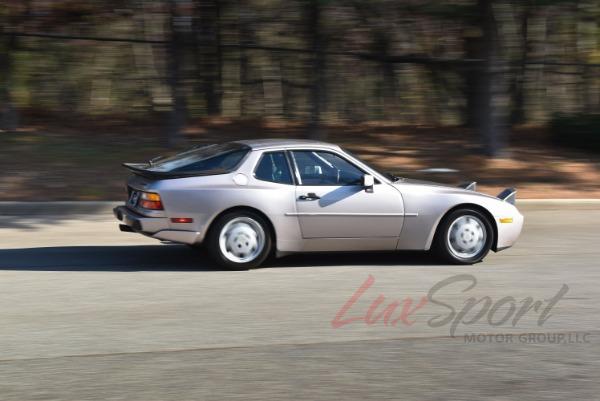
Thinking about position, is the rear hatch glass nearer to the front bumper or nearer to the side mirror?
the side mirror

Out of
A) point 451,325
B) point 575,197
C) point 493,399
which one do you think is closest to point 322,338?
point 451,325

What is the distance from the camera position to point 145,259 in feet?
29.5

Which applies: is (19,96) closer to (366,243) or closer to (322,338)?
(366,243)

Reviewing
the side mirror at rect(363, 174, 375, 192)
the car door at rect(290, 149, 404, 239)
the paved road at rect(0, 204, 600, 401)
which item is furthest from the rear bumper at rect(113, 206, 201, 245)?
the side mirror at rect(363, 174, 375, 192)

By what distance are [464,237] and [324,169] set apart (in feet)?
5.32

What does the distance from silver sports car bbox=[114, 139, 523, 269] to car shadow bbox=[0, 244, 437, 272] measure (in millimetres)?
393

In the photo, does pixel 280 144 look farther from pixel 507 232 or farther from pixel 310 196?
pixel 507 232

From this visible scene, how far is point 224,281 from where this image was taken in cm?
786

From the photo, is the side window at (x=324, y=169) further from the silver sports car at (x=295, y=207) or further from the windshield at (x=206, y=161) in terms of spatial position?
the windshield at (x=206, y=161)

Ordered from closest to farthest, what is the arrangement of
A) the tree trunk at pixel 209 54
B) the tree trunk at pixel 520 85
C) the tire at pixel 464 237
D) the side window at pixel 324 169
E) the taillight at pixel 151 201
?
1. the taillight at pixel 151 201
2. the side window at pixel 324 169
3. the tire at pixel 464 237
4. the tree trunk at pixel 209 54
5. the tree trunk at pixel 520 85

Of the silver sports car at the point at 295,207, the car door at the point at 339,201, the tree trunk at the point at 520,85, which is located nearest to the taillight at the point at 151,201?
the silver sports car at the point at 295,207

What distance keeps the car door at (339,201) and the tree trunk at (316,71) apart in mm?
7512

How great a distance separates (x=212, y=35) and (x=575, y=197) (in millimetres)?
8058

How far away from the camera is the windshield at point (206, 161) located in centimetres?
830
